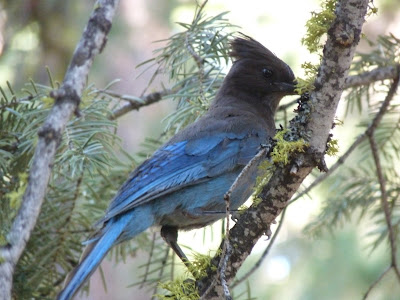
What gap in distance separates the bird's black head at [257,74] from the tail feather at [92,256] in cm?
106

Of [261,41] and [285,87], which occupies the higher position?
[261,41]

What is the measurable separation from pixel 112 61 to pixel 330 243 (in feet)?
8.49

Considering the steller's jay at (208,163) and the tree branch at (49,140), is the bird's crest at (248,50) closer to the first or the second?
the steller's jay at (208,163)

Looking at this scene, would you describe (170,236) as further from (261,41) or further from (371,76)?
(261,41)

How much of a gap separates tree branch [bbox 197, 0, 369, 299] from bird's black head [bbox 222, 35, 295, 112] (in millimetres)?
1410

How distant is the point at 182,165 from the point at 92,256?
0.73 m

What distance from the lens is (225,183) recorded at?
3234 millimetres

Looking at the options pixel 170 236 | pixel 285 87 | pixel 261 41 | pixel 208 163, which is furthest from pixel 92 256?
pixel 261 41

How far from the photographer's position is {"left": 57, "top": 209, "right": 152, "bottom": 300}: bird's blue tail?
2.53 meters

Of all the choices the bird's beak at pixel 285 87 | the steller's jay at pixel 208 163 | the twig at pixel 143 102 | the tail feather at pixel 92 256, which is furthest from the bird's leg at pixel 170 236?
the bird's beak at pixel 285 87

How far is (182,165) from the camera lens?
10.7 ft

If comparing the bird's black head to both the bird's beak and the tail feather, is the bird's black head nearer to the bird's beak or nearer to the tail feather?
the bird's beak

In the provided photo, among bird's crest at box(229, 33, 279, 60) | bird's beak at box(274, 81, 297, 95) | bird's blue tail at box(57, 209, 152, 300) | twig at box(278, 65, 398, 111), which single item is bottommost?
bird's blue tail at box(57, 209, 152, 300)

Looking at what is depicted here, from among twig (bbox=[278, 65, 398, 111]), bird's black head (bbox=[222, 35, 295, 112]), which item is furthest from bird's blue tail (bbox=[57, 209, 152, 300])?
bird's black head (bbox=[222, 35, 295, 112])
